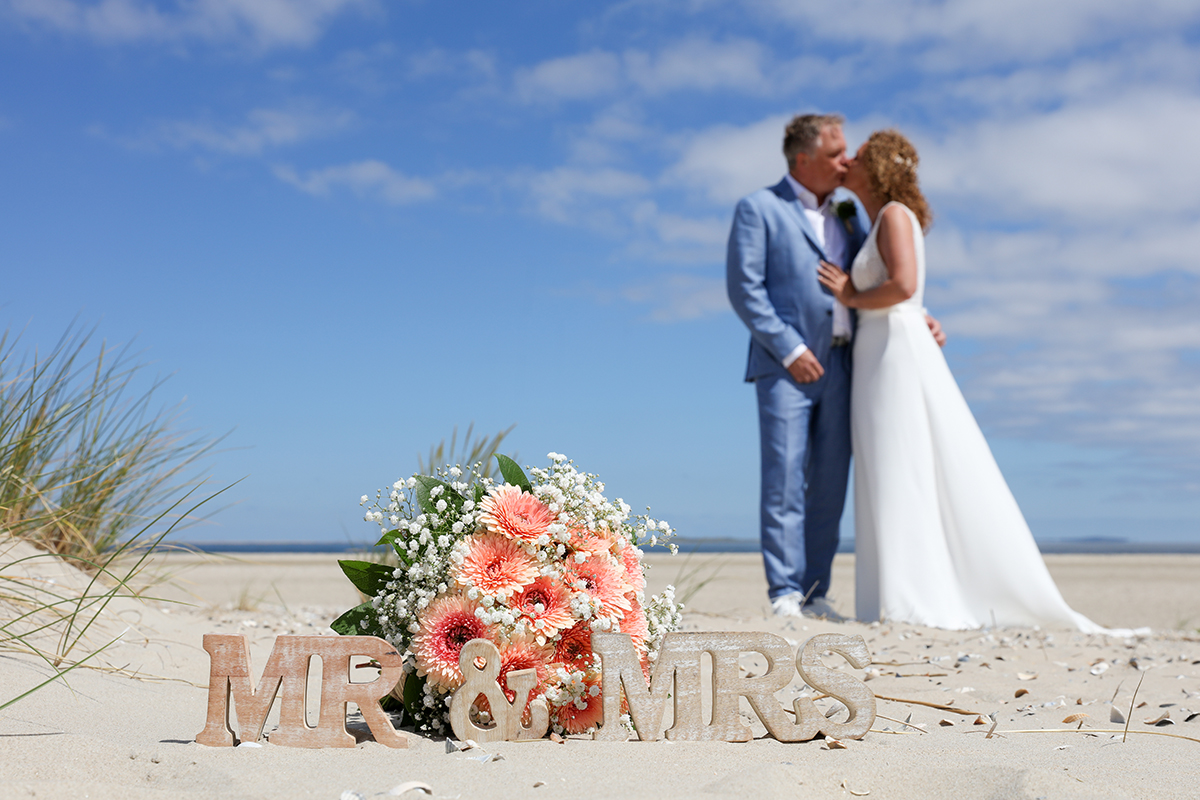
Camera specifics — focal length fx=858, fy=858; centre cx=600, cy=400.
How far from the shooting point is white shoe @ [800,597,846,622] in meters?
4.68

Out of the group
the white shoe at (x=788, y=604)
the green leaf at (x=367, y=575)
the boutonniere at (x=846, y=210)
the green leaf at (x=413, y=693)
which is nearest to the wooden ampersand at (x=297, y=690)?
the green leaf at (x=413, y=693)

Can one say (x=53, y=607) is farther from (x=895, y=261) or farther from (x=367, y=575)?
(x=895, y=261)

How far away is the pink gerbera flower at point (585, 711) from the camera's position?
2021 mm

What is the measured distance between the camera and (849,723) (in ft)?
6.64

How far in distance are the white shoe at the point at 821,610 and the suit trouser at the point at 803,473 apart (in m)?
0.09

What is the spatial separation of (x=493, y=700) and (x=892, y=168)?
4.17 meters

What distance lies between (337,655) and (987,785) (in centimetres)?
136

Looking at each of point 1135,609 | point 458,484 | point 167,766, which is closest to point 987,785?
point 458,484

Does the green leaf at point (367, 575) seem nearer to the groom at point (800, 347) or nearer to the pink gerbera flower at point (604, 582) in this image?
the pink gerbera flower at point (604, 582)

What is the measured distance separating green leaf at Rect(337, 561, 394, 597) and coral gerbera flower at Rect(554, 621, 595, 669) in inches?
18.3

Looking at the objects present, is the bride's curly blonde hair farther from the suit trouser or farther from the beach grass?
the beach grass

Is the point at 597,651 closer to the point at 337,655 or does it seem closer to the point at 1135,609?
the point at 337,655

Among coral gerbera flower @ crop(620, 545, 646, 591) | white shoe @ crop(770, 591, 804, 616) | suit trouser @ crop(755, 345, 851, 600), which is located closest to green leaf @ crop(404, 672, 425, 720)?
coral gerbera flower @ crop(620, 545, 646, 591)

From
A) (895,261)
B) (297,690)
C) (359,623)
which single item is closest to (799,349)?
(895,261)
